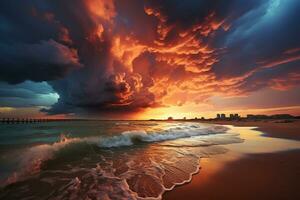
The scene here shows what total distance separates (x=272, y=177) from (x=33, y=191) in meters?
7.30

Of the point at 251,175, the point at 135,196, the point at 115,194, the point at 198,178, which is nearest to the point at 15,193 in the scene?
the point at 115,194

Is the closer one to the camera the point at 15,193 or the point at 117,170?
the point at 15,193

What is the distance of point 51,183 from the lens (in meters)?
5.00

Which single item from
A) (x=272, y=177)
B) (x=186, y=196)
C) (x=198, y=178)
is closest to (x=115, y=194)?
(x=186, y=196)

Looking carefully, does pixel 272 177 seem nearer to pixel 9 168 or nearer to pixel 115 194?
pixel 115 194

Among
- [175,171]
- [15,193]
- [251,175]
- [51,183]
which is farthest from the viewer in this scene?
[175,171]

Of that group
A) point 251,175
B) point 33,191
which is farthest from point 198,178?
point 33,191

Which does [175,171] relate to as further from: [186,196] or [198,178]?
[186,196]

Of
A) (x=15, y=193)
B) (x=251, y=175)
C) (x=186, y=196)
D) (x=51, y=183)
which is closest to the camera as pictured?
(x=186, y=196)

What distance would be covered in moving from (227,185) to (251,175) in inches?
57.6

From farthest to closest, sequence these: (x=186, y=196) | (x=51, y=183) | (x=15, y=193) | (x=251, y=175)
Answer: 1. (x=251, y=175)
2. (x=51, y=183)
3. (x=15, y=193)
4. (x=186, y=196)

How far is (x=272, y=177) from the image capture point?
509 centimetres

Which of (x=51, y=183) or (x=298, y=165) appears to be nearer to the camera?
(x=51, y=183)

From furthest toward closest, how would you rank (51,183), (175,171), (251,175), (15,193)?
(175,171)
(251,175)
(51,183)
(15,193)
